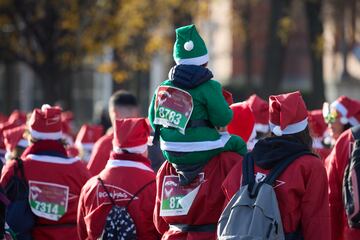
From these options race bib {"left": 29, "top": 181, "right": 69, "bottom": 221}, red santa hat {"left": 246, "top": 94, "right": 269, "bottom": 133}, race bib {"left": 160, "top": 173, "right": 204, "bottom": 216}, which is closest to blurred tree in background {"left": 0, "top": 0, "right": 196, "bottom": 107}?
red santa hat {"left": 246, "top": 94, "right": 269, "bottom": 133}

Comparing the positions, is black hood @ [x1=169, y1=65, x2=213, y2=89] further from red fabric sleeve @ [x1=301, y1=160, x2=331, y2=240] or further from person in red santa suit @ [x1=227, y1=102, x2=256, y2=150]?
person in red santa suit @ [x1=227, y1=102, x2=256, y2=150]

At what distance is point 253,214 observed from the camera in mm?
6258

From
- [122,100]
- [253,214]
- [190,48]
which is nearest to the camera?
[253,214]

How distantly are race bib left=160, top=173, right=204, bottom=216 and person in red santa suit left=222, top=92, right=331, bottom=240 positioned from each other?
1.04 ft

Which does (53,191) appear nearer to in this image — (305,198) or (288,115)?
(288,115)

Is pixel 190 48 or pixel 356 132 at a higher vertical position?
pixel 190 48

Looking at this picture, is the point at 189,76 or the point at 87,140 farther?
the point at 87,140

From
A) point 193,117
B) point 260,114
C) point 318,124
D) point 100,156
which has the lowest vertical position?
point 100,156

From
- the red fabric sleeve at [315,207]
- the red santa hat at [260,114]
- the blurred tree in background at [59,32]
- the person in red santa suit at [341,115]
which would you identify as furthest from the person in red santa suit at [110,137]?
the blurred tree in background at [59,32]

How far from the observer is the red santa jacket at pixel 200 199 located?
22.5ft

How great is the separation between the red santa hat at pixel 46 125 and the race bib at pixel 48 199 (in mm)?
459

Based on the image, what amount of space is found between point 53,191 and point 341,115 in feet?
8.81

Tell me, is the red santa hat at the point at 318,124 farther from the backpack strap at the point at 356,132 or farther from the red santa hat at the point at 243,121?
the backpack strap at the point at 356,132

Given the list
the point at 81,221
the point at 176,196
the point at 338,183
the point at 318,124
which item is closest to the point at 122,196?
the point at 81,221
